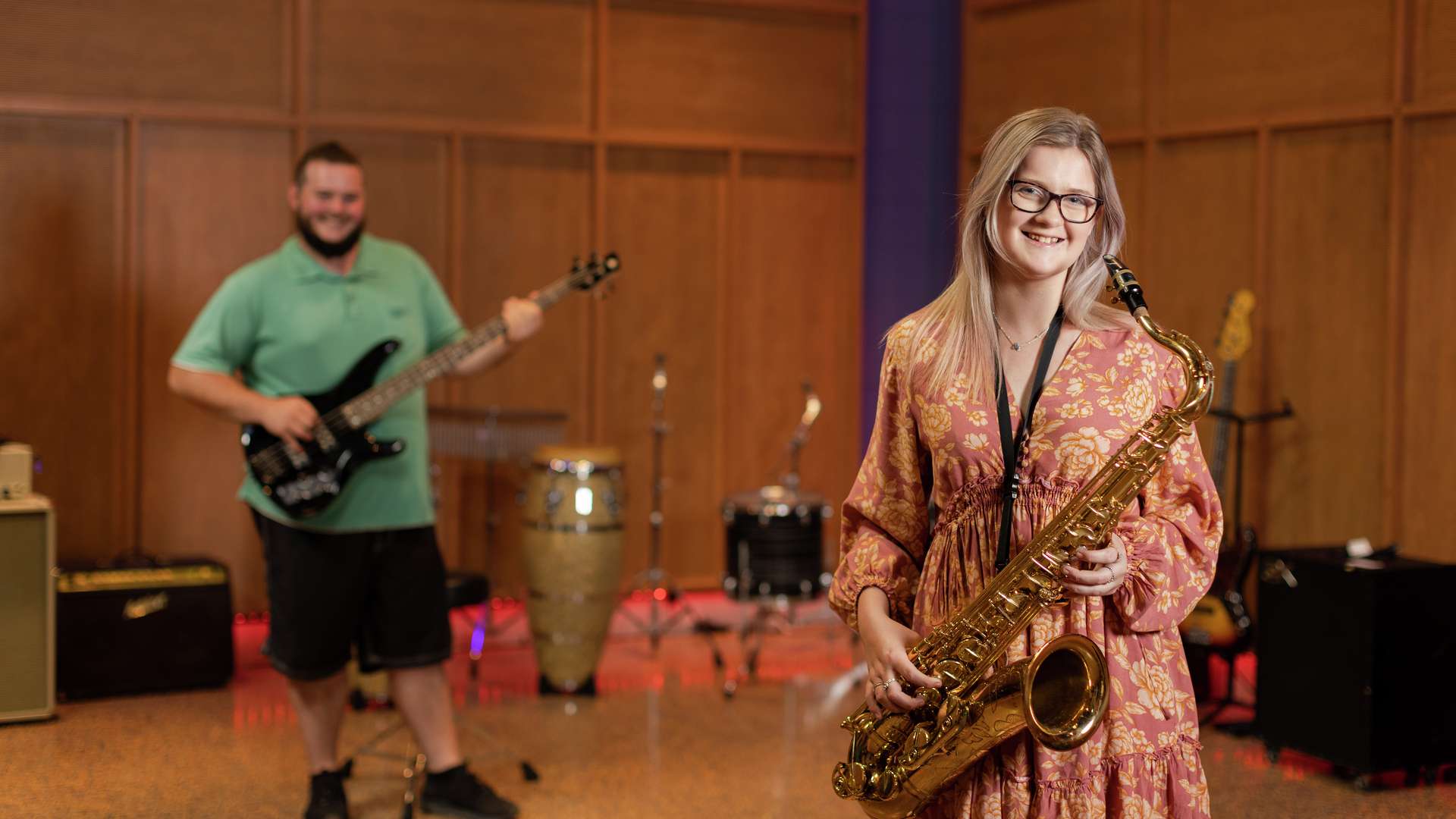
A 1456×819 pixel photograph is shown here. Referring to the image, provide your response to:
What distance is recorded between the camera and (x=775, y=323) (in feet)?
24.1

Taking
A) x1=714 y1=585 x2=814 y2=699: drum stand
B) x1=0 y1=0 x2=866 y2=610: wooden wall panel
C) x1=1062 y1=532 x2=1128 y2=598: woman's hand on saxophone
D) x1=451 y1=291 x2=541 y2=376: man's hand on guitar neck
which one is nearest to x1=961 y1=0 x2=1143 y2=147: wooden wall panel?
x1=0 y1=0 x2=866 y2=610: wooden wall panel

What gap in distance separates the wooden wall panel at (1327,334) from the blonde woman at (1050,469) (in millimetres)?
4351

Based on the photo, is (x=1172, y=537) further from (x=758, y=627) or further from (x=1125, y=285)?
(x=758, y=627)

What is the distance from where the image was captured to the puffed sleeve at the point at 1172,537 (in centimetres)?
179

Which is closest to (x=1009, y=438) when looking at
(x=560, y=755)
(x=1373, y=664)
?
(x=1373, y=664)

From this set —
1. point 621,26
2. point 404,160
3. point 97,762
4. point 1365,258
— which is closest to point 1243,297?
point 1365,258

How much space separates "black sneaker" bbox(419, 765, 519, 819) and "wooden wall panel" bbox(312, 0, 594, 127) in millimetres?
3725

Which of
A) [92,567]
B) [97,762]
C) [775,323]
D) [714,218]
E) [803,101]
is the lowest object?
[97,762]

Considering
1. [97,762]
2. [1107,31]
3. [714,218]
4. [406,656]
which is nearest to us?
[406,656]

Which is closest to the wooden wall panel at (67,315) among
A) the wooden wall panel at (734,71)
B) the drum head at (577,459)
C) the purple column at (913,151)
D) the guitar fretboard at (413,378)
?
the drum head at (577,459)

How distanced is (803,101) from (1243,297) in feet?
8.83

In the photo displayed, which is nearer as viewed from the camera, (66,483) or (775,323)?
(66,483)

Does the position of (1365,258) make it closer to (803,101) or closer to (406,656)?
(803,101)

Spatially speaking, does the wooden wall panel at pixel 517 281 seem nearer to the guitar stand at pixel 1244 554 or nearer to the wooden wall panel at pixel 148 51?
the wooden wall panel at pixel 148 51
